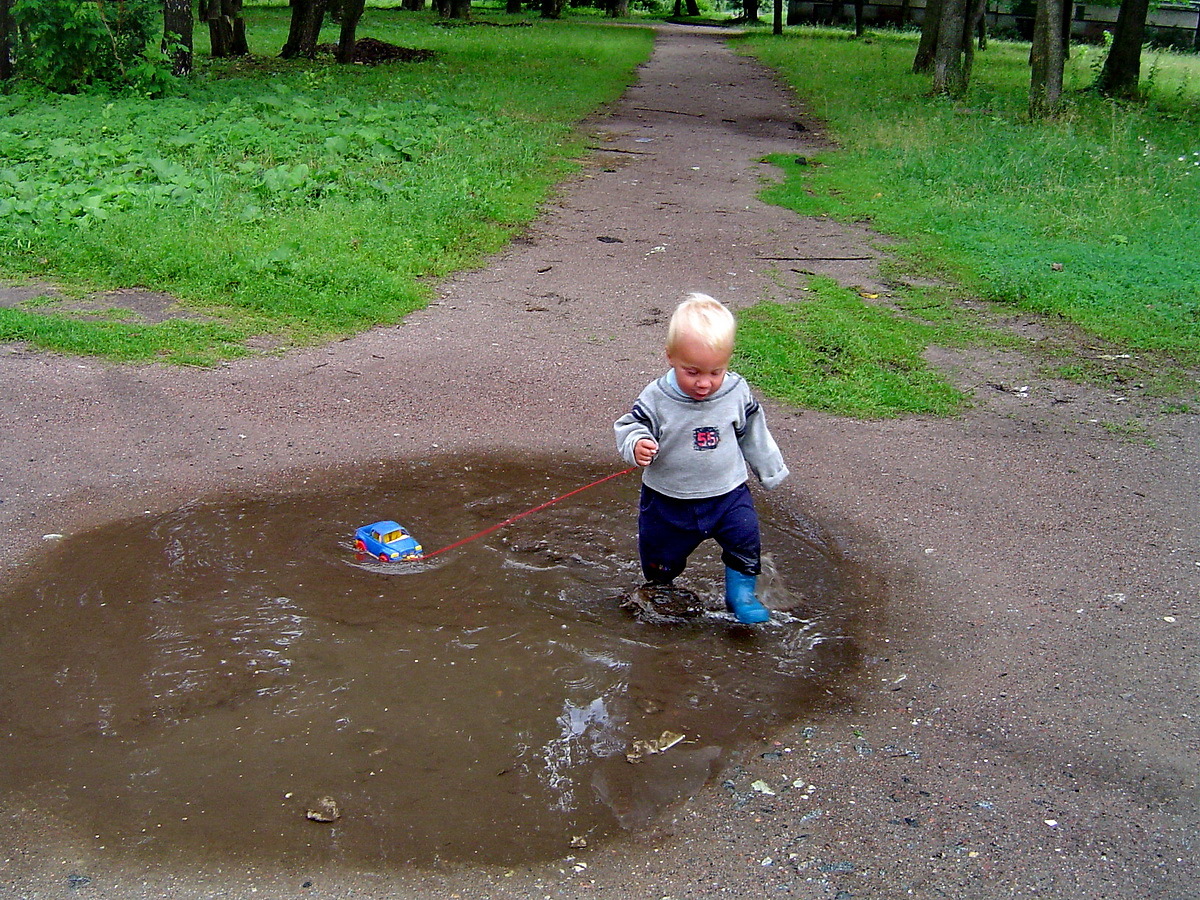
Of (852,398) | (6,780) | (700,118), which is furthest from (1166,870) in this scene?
(700,118)

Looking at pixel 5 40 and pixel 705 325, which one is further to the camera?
pixel 5 40

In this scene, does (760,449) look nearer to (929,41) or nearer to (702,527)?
(702,527)

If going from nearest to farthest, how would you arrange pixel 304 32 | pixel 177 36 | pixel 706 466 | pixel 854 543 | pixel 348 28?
pixel 706 466 → pixel 854 543 → pixel 177 36 → pixel 348 28 → pixel 304 32

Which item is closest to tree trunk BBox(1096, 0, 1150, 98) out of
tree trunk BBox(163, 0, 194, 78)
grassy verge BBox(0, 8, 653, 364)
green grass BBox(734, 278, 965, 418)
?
grassy verge BBox(0, 8, 653, 364)

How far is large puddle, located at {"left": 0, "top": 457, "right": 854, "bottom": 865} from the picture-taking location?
9.96 feet

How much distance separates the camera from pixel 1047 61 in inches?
591

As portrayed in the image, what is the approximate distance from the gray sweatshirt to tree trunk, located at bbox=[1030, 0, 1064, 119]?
43.2ft

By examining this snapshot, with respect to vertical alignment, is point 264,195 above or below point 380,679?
above

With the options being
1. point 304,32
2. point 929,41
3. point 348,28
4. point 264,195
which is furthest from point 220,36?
point 929,41

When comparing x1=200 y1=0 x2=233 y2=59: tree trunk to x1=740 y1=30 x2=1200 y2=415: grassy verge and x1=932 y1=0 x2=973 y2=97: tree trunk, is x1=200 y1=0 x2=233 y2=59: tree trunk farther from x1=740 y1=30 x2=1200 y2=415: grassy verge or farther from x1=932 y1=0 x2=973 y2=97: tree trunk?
x1=932 y1=0 x2=973 y2=97: tree trunk

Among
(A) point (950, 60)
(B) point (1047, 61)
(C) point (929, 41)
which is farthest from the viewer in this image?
(C) point (929, 41)

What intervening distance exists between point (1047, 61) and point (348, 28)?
41.7 feet

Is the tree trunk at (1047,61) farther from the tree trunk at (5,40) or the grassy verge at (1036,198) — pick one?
the tree trunk at (5,40)

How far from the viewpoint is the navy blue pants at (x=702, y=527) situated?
3.96 m
